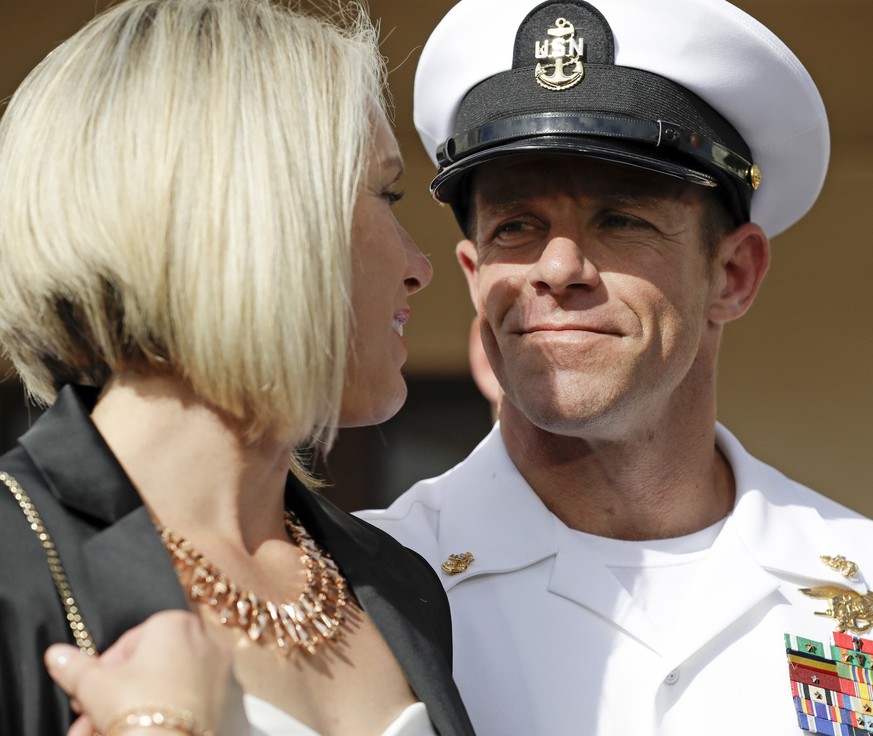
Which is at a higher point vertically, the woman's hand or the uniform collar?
the woman's hand

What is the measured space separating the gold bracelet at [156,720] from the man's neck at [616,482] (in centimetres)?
122

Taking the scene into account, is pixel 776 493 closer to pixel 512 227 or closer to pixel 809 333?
pixel 512 227

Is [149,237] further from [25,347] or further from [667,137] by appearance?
[667,137]

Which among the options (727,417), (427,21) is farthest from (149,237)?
(727,417)

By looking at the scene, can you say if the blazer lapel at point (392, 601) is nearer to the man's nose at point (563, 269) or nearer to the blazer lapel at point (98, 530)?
the blazer lapel at point (98, 530)

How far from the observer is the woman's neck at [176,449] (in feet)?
4.54

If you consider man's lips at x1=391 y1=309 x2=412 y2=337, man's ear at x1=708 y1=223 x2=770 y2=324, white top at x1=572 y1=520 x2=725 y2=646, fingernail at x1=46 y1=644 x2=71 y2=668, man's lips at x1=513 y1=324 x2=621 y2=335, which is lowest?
white top at x1=572 y1=520 x2=725 y2=646

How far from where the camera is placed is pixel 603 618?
204cm

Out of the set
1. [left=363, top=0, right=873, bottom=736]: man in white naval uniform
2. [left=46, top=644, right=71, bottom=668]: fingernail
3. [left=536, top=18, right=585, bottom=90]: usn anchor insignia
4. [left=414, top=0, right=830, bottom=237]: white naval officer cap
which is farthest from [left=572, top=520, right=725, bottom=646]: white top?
[left=46, top=644, right=71, bottom=668]: fingernail

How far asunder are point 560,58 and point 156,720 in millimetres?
1393

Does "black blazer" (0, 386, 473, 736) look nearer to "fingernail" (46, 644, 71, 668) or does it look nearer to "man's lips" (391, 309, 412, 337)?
"fingernail" (46, 644, 71, 668)

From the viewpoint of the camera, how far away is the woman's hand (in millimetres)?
1131

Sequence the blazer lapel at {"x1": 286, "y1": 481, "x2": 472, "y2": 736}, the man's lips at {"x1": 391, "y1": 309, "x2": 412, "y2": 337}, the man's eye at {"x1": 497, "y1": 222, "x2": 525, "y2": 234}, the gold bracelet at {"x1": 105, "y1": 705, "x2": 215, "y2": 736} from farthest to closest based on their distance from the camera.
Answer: the man's eye at {"x1": 497, "y1": 222, "x2": 525, "y2": 234} → the man's lips at {"x1": 391, "y1": 309, "x2": 412, "y2": 337} → the blazer lapel at {"x1": 286, "y1": 481, "x2": 472, "y2": 736} → the gold bracelet at {"x1": 105, "y1": 705, "x2": 215, "y2": 736}

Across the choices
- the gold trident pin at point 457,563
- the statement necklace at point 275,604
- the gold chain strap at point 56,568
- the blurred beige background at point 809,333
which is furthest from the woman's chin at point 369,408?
the blurred beige background at point 809,333
